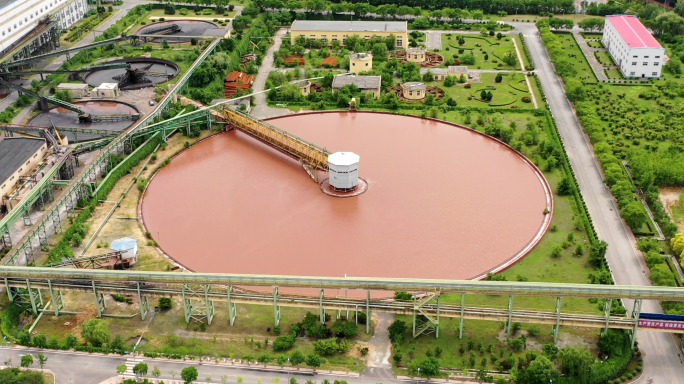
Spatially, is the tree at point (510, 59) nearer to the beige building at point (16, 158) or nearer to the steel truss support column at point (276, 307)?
the beige building at point (16, 158)

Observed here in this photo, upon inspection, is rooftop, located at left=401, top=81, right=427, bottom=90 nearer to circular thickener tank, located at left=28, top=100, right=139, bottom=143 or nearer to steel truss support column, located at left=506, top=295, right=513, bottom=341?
circular thickener tank, located at left=28, top=100, right=139, bottom=143

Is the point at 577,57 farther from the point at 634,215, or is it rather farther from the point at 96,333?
the point at 96,333

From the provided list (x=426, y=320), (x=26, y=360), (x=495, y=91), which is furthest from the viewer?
(x=495, y=91)

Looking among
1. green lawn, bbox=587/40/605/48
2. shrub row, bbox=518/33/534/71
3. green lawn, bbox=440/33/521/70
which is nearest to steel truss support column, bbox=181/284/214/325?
green lawn, bbox=440/33/521/70

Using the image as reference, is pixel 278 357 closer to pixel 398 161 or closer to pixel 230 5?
pixel 398 161

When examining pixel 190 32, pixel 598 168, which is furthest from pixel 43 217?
pixel 190 32

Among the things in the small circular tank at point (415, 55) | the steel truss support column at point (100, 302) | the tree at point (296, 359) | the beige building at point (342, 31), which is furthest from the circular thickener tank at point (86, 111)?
the tree at point (296, 359)

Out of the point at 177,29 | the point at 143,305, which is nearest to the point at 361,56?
the point at 177,29
